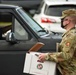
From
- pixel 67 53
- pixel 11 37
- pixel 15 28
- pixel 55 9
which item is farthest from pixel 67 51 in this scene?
pixel 55 9

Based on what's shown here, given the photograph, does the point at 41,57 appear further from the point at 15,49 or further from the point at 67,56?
the point at 15,49

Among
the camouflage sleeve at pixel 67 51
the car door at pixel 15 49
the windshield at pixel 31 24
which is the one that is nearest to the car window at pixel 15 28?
the car door at pixel 15 49

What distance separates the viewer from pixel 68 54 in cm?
465

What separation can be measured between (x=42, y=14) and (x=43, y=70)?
9.54m

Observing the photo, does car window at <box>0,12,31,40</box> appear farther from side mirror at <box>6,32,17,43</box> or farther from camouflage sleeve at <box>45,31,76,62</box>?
camouflage sleeve at <box>45,31,76,62</box>

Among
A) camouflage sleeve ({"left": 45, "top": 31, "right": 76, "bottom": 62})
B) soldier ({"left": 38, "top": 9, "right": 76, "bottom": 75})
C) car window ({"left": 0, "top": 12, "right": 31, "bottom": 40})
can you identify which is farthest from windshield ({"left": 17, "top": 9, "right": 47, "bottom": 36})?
camouflage sleeve ({"left": 45, "top": 31, "right": 76, "bottom": 62})

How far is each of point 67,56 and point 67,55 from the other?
0.01m

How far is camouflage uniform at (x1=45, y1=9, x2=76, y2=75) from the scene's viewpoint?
183 inches

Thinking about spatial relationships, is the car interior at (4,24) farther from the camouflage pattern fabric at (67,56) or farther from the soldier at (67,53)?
the camouflage pattern fabric at (67,56)

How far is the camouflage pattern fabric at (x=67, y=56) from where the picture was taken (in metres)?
4.66

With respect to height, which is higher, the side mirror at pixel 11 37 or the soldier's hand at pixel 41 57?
the side mirror at pixel 11 37

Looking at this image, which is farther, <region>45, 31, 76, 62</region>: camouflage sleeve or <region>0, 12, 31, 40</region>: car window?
<region>0, 12, 31, 40</region>: car window

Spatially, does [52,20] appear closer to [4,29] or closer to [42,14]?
[42,14]

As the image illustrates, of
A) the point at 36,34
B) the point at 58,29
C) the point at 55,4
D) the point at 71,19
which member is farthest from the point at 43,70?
the point at 55,4
